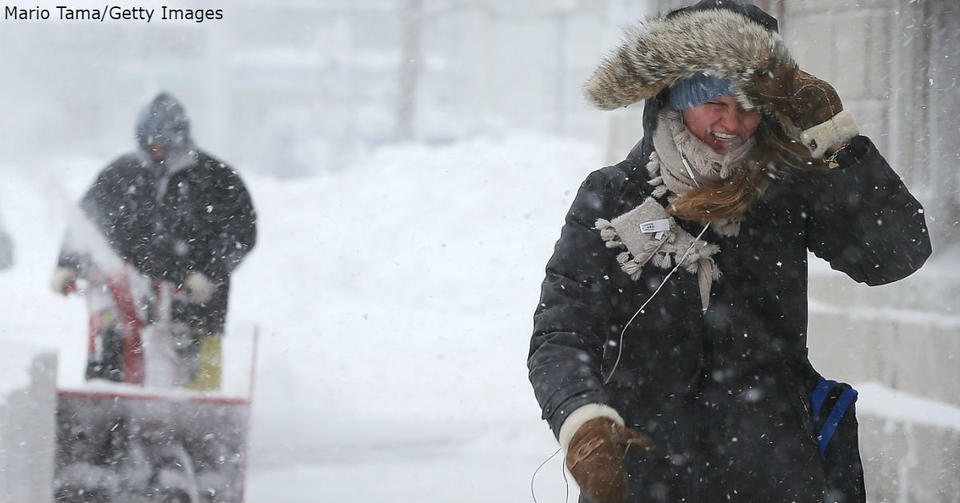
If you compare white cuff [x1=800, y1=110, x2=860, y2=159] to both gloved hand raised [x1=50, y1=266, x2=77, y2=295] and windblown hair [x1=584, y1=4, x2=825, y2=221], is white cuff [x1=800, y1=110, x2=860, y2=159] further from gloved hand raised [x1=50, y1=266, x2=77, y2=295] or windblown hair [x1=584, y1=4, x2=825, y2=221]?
gloved hand raised [x1=50, y1=266, x2=77, y2=295]

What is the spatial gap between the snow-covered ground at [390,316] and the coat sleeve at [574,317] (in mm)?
3282

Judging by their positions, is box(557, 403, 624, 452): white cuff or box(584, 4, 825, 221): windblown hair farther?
box(584, 4, 825, 221): windblown hair

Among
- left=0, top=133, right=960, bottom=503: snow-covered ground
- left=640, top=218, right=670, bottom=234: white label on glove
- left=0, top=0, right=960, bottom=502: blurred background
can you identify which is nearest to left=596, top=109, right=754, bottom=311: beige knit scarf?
left=640, top=218, right=670, bottom=234: white label on glove

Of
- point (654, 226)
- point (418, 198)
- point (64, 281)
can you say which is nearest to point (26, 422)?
point (64, 281)

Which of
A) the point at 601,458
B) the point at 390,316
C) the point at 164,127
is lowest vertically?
the point at 390,316

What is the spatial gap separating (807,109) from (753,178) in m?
0.18

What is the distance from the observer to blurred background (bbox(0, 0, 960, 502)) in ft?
18.5

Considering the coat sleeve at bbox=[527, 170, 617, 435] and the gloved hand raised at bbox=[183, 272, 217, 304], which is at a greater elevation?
the coat sleeve at bbox=[527, 170, 617, 435]

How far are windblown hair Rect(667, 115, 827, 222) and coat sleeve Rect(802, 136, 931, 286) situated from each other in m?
0.06

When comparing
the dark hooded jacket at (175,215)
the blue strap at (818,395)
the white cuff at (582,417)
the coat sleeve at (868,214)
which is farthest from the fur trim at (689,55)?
the dark hooded jacket at (175,215)

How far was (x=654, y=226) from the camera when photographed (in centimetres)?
243

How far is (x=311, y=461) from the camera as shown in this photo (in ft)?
24.0

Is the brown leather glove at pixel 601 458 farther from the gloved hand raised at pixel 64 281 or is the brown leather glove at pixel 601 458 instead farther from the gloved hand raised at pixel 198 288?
the gloved hand raised at pixel 64 281

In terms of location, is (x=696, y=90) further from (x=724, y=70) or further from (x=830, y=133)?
(x=830, y=133)
